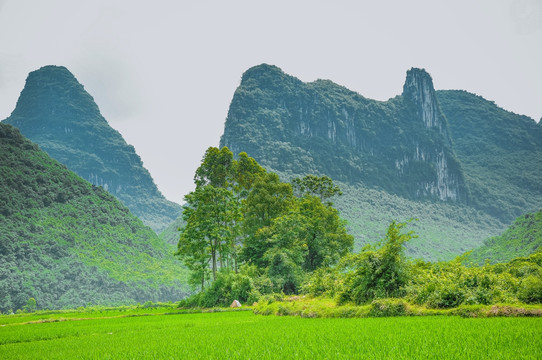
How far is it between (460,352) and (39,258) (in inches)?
2438

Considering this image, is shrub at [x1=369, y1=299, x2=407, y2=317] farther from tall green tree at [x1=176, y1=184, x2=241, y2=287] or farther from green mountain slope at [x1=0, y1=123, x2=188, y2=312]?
green mountain slope at [x1=0, y1=123, x2=188, y2=312]

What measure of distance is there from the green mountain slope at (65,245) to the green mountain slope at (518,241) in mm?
61503

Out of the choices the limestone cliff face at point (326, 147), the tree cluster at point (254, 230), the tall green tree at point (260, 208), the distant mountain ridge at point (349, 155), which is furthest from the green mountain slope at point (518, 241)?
the distant mountain ridge at point (349, 155)

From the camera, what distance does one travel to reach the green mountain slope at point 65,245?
5022cm

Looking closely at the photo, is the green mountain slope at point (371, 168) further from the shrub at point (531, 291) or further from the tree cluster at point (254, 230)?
the shrub at point (531, 291)

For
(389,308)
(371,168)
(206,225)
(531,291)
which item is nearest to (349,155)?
(371,168)

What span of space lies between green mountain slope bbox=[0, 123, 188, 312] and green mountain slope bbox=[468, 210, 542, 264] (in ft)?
202

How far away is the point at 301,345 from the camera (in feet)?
20.4

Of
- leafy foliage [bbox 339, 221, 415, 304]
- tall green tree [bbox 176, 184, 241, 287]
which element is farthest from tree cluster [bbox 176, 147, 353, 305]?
leafy foliage [bbox 339, 221, 415, 304]

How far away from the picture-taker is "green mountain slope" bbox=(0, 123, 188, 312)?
50.2m

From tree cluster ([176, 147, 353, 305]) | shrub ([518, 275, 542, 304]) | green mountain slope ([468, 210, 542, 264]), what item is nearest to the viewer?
shrub ([518, 275, 542, 304])

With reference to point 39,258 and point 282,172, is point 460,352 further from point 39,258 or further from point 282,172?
point 282,172

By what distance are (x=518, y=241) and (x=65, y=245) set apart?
82709 millimetres

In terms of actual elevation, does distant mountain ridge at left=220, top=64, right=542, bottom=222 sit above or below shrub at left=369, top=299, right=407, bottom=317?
above
